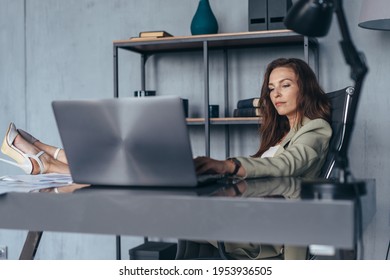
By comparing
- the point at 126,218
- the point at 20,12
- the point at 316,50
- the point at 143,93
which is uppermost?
the point at 20,12

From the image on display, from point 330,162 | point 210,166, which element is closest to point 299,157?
point 330,162

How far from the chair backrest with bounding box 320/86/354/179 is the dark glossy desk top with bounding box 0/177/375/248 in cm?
92

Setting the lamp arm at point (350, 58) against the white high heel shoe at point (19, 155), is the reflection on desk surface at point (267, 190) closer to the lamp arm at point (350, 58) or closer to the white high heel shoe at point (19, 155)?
the lamp arm at point (350, 58)

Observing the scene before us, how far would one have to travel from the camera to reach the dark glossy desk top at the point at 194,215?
30.1 inches

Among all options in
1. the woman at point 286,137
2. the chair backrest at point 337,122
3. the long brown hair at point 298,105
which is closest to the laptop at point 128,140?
the woman at point 286,137

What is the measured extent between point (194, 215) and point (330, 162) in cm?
119

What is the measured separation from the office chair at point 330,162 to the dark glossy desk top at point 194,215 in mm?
842

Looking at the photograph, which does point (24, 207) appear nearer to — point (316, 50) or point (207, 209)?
point (207, 209)

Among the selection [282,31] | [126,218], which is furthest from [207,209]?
[282,31]

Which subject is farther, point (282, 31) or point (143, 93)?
point (143, 93)

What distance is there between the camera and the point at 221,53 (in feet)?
11.4
